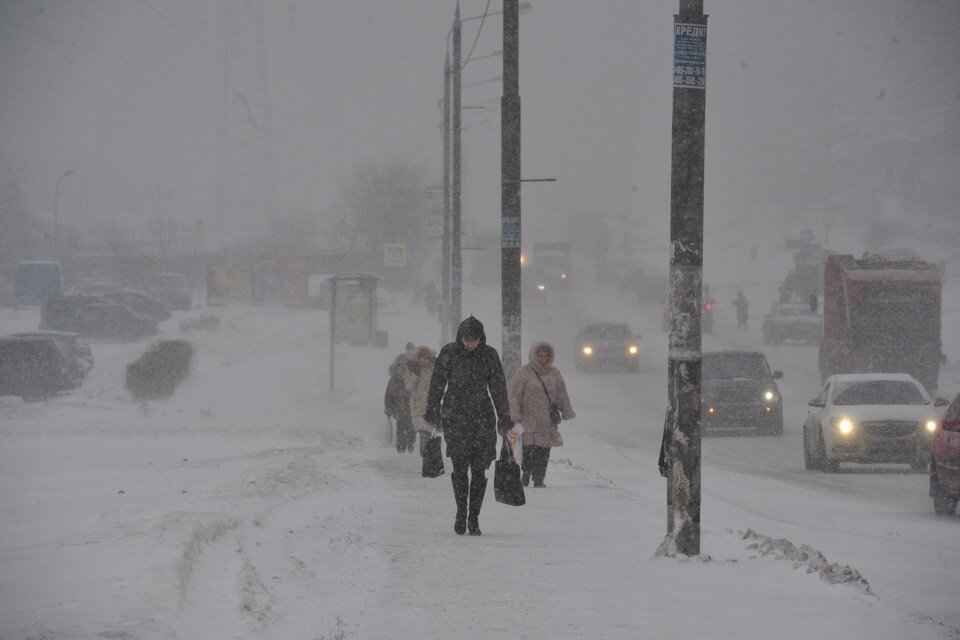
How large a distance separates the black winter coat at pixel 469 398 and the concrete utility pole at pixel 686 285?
1.66m

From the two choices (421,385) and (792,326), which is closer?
(421,385)

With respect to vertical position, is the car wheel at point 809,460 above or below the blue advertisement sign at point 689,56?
below

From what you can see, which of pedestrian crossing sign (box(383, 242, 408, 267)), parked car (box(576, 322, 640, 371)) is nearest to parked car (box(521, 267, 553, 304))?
pedestrian crossing sign (box(383, 242, 408, 267))

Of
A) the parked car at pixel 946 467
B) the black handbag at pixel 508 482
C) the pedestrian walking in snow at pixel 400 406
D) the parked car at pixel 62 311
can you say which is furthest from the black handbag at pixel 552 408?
the parked car at pixel 62 311

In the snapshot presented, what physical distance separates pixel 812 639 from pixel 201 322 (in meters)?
45.9

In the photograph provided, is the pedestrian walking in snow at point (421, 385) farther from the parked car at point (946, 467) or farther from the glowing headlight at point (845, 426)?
the parked car at point (946, 467)

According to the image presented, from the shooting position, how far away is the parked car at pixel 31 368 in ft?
105

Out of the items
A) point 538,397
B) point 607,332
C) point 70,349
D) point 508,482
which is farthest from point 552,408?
point 607,332

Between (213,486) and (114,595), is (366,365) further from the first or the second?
(114,595)

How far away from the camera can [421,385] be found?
18188 millimetres

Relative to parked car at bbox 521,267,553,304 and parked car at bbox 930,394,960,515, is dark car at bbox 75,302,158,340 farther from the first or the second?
parked car at bbox 930,394,960,515

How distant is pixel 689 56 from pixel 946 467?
716 cm

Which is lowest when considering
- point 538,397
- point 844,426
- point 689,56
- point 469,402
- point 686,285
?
point 844,426

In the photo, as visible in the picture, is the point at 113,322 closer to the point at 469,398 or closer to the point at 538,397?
the point at 538,397
